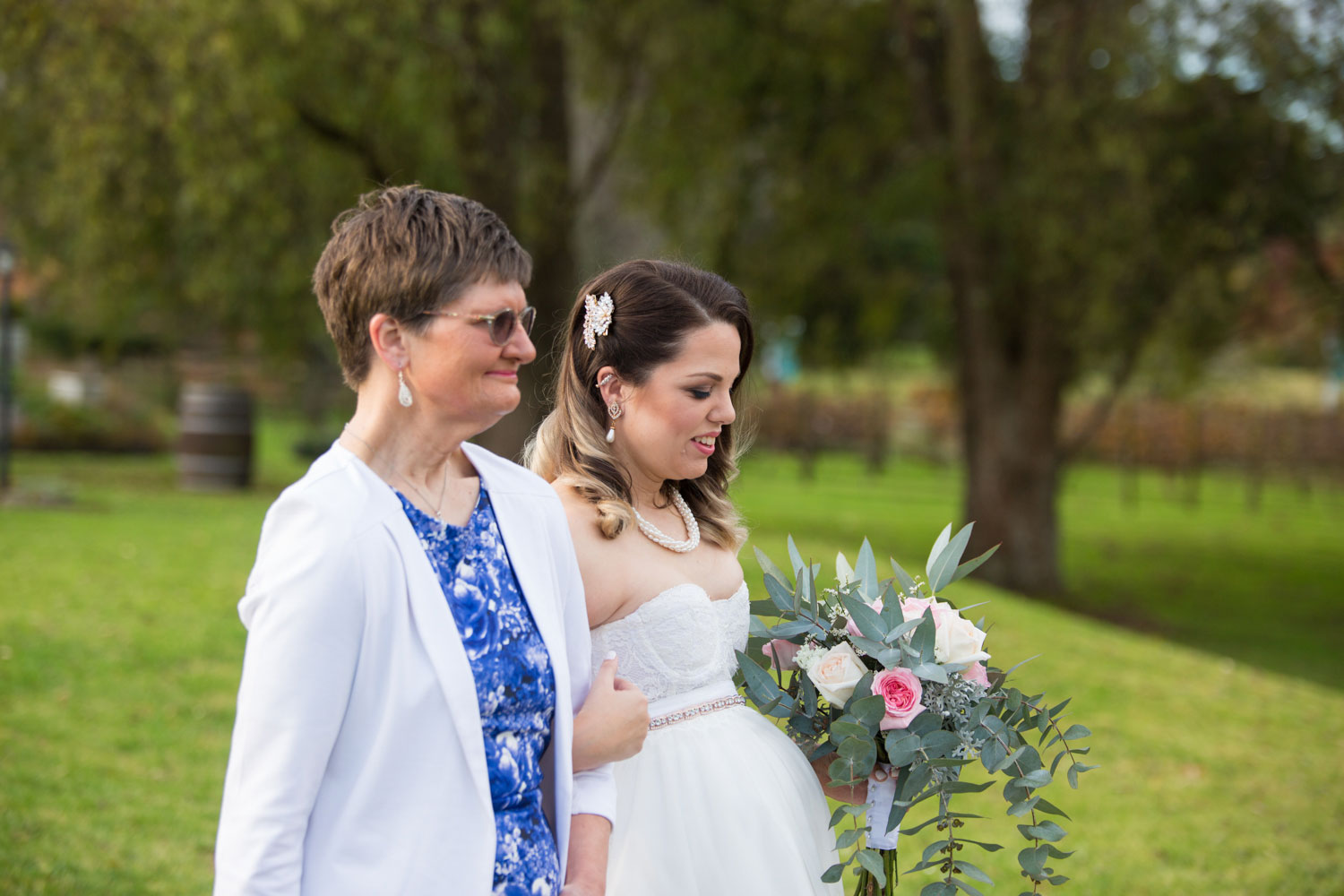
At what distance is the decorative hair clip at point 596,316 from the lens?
2395 millimetres

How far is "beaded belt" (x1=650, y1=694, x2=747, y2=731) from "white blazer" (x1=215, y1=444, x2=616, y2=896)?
70 centimetres

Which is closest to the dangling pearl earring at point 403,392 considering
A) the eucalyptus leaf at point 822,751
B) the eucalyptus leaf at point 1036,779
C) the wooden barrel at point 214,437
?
the eucalyptus leaf at point 822,751

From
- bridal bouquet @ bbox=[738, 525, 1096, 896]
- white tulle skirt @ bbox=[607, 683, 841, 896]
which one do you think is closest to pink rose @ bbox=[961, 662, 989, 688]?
bridal bouquet @ bbox=[738, 525, 1096, 896]

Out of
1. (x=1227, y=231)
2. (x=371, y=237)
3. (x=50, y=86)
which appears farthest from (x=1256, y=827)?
(x=50, y=86)

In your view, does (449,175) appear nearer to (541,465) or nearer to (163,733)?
(163,733)

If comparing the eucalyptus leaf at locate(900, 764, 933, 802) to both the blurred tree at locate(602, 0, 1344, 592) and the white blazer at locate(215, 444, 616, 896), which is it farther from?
the blurred tree at locate(602, 0, 1344, 592)

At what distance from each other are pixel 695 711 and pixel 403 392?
98 cm

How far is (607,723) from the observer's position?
75.9 inches

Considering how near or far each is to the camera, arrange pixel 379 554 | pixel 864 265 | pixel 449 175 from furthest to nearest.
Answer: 1. pixel 864 265
2. pixel 449 175
3. pixel 379 554

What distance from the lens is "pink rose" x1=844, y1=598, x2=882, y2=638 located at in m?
2.35

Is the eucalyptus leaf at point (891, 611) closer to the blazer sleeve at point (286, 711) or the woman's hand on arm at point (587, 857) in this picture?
the woman's hand on arm at point (587, 857)

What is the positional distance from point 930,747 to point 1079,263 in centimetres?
924

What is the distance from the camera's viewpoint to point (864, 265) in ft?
41.6

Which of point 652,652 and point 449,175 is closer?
point 652,652
